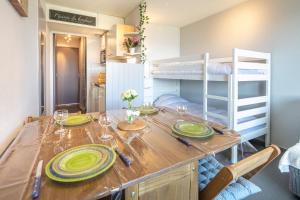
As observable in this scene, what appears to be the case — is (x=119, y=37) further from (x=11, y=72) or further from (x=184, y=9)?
(x=11, y=72)

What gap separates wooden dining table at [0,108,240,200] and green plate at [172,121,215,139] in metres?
0.04

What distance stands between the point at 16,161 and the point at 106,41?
383cm

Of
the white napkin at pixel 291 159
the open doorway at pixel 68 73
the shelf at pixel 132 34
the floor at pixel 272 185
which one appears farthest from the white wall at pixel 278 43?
the open doorway at pixel 68 73

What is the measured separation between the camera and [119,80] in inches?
126

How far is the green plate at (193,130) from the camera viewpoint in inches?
43.2

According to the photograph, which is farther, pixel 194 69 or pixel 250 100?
pixel 194 69

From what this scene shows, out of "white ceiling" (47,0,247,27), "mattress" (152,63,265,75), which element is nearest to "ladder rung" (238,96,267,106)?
"mattress" (152,63,265,75)

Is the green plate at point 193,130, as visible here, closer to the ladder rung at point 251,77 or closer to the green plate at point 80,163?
the green plate at point 80,163

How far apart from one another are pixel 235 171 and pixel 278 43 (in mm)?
2578

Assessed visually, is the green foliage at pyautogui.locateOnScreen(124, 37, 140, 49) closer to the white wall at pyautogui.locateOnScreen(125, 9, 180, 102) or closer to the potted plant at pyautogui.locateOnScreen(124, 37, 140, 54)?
the potted plant at pyautogui.locateOnScreen(124, 37, 140, 54)

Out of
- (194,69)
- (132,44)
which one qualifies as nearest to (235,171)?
(194,69)

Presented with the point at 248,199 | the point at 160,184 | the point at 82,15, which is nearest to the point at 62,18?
the point at 82,15

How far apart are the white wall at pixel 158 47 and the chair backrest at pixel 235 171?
3.04m

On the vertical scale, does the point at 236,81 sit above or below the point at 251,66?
below
